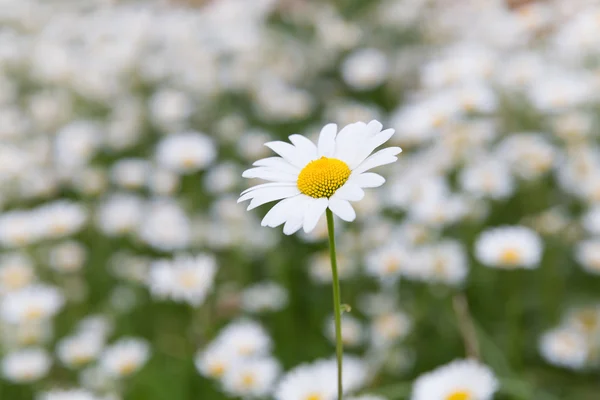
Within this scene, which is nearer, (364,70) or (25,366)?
(25,366)

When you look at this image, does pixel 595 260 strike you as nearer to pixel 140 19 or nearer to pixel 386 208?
pixel 386 208

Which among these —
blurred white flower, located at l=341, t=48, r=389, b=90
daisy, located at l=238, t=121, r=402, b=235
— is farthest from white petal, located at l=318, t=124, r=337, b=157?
blurred white flower, located at l=341, t=48, r=389, b=90

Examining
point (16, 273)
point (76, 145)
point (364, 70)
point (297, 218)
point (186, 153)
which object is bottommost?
point (297, 218)

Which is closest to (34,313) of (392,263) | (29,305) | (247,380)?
(29,305)

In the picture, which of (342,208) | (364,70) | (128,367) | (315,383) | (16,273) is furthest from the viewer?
(364,70)

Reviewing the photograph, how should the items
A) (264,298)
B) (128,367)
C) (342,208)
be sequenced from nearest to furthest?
(342,208), (128,367), (264,298)

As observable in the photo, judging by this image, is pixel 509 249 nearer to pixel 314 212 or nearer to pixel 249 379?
pixel 249 379

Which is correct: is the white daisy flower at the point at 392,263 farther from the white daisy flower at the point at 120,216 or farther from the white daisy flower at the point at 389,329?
the white daisy flower at the point at 120,216

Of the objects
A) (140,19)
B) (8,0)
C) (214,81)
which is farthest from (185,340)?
(8,0)
